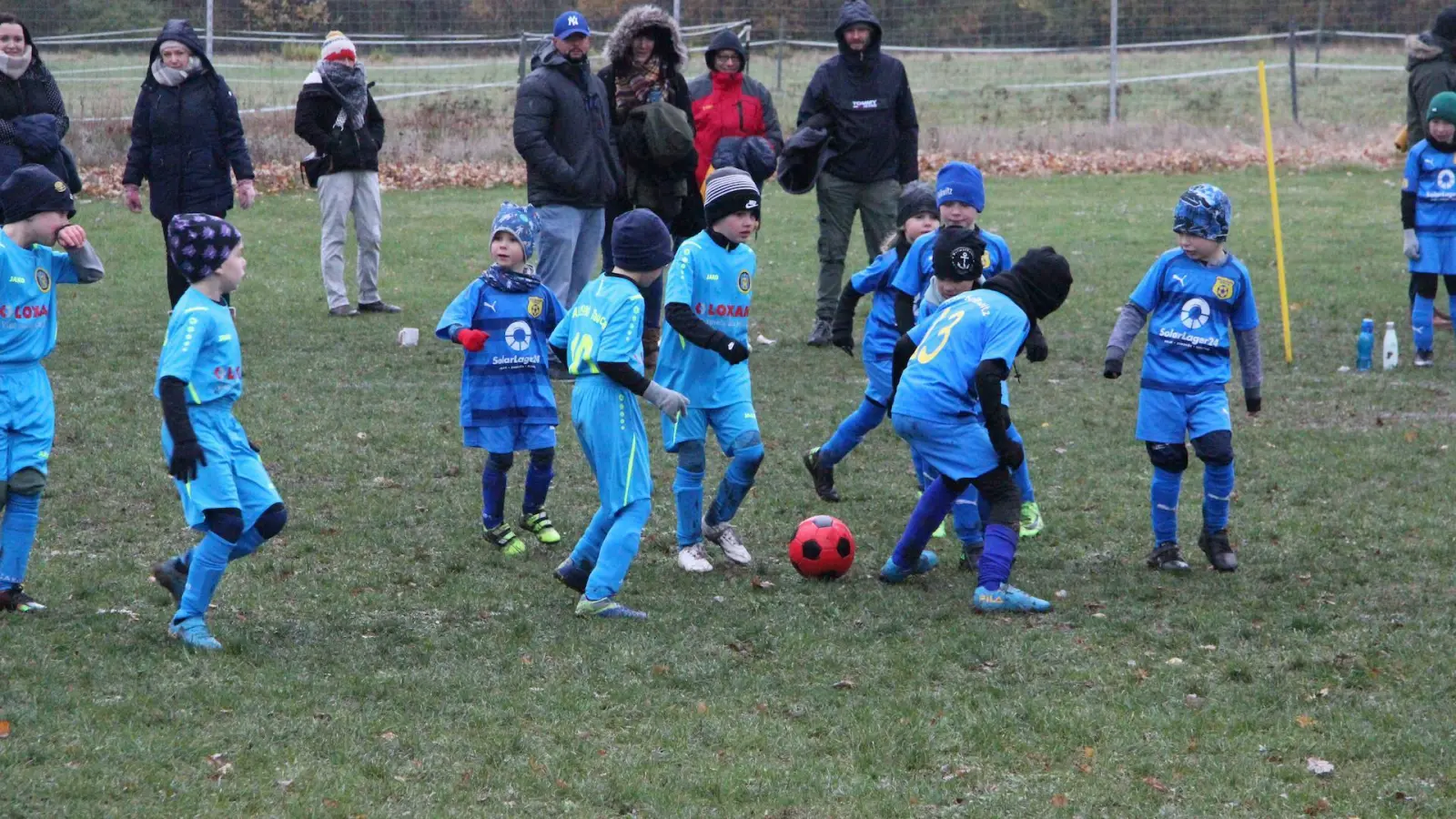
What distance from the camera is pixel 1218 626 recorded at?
20.7 ft

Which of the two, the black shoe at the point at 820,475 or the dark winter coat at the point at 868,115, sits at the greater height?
the dark winter coat at the point at 868,115

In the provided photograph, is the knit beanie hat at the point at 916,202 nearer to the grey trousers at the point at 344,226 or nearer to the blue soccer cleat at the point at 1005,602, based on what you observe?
the blue soccer cleat at the point at 1005,602

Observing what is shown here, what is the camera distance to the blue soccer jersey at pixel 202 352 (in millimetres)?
5551

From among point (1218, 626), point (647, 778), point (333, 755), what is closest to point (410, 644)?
point (333, 755)

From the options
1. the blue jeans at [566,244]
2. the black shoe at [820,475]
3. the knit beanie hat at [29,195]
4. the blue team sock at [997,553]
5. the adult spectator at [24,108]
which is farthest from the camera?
the blue jeans at [566,244]

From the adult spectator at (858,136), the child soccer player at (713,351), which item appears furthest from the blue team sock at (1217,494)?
the adult spectator at (858,136)

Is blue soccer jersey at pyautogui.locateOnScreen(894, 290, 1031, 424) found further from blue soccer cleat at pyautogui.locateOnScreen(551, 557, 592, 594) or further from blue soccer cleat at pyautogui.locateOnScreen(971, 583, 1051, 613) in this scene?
blue soccer cleat at pyautogui.locateOnScreen(551, 557, 592, 594)

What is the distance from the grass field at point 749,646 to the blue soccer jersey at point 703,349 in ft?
2.85

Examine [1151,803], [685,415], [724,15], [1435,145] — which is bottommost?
[1151,803]

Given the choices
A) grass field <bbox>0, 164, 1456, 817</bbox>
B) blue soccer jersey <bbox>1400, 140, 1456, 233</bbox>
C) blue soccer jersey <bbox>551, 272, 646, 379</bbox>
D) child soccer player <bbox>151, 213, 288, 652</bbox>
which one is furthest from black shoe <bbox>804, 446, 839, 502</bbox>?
blue soccer jersey <bbox>1400, 140, 1456, 233</bbox>

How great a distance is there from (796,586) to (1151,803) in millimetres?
2498

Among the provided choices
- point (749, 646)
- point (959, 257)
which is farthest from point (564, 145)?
point (749, 646)

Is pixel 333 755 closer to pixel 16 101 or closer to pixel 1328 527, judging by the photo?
pixel 1328 527

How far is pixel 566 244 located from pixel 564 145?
27.1 inches
